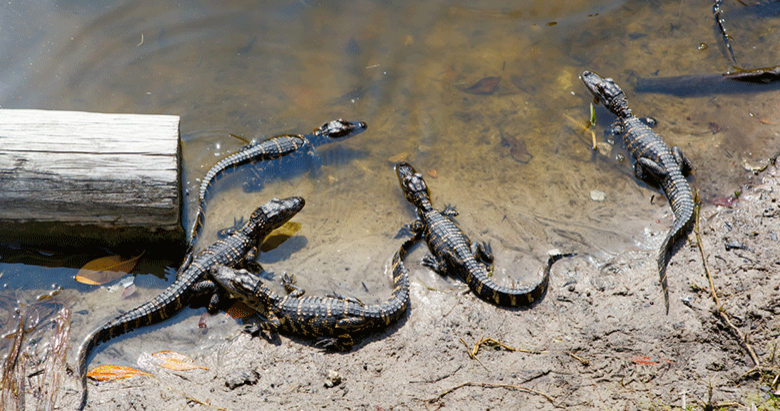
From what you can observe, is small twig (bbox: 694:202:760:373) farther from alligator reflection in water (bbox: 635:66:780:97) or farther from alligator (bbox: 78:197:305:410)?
alligator (bbox: 78:197:305:410)

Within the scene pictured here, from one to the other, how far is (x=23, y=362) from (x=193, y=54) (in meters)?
4.82

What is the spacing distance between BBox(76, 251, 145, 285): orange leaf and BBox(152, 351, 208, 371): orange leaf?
3.47 ft

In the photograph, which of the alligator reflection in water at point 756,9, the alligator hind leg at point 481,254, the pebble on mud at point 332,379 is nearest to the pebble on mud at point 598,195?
the alligator hind leg at point 481,254

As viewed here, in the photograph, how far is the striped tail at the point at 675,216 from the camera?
4.80 meters

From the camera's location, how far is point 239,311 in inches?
186

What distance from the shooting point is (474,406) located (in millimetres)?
3654

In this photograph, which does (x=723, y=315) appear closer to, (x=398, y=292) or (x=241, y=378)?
(x=398, y=292)

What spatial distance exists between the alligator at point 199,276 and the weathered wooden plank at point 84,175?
0.56 metres

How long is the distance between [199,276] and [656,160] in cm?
569

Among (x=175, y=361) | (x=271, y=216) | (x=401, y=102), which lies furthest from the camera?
(x=401, y=102)

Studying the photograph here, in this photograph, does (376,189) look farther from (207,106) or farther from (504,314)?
(207,106)

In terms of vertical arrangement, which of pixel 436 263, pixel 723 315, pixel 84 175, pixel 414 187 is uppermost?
pixel 84 175

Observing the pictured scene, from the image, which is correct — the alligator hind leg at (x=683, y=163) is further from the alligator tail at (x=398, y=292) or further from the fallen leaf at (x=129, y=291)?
the fallen leaf at (x=129, y=291)

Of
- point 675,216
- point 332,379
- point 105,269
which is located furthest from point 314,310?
point 675,216
